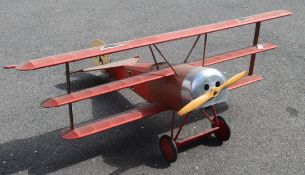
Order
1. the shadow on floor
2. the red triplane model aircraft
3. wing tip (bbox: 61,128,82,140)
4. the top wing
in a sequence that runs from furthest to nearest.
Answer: the shadow on floor
wing tip (bbox: 61,128,82,140)
the red triplane model aircraft
the top wing

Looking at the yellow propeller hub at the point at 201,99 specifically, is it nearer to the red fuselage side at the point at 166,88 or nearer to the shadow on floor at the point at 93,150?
the red fuselage side at the point at 166,88

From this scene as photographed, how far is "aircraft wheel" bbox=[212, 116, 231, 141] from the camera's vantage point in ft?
Result: 21.4

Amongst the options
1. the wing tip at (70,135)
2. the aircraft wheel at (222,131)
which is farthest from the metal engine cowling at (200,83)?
the wing tip at (70,135)

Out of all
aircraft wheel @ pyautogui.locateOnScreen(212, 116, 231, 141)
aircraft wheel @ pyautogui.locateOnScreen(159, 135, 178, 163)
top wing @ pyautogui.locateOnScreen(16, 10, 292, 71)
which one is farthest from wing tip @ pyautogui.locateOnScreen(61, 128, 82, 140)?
aircraft wheel @ pyautogui.locateOnScreen(212, 116, 231, 141)

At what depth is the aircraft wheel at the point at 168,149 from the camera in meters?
6.02

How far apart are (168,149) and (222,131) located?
1.02 metres

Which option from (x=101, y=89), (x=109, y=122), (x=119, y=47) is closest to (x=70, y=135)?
(x=109, y=122)

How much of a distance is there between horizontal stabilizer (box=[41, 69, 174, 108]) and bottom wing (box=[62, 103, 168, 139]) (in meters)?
0.48

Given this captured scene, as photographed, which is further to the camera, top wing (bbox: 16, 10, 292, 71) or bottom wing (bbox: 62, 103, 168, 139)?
bottom wing (bbox: 62, 103, 168, 139)

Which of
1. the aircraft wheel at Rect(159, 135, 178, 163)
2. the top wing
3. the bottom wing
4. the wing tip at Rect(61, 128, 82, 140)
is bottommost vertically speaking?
the aircraft wheel at Rect(159, 135, 178, 163)

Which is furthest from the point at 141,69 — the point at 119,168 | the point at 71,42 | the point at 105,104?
the point at 71,42

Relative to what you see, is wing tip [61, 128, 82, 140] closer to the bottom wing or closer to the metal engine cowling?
the bottom wing

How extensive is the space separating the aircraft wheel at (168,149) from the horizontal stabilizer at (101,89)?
917 mm

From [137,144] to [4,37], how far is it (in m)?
5.63
